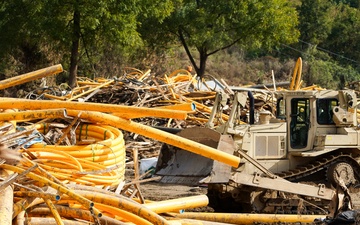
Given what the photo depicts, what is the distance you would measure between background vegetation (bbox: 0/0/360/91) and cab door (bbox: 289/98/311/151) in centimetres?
1471

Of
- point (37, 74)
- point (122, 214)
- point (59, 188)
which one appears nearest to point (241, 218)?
point (122, 214)

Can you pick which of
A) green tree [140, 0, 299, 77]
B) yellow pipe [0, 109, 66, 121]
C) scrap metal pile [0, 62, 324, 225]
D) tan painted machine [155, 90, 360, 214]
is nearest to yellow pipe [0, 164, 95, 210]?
scrap metal pile [0, 62, 324, 225]

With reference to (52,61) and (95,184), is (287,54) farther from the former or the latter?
(95,184)

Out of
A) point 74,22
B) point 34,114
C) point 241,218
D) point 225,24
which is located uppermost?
point 225,24

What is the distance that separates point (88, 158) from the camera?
7.83 metres

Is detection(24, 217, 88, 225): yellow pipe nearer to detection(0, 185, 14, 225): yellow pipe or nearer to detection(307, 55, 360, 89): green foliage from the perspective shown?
detection(0, 185, 14, 225): yellow pipe

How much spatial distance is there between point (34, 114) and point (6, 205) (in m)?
1.42

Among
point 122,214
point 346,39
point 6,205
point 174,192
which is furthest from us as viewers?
point 346,39

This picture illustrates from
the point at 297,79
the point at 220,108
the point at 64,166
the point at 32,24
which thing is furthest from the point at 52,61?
the point at 64,166

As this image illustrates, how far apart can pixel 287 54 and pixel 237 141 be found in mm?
40101

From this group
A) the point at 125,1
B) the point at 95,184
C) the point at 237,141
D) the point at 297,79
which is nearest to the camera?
the point at 95,184

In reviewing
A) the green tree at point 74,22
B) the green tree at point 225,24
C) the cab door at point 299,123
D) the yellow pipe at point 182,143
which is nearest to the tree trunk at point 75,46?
the green tree at point 74,22

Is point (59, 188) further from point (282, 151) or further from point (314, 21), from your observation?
point (314, 21)

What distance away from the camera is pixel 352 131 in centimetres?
1524
